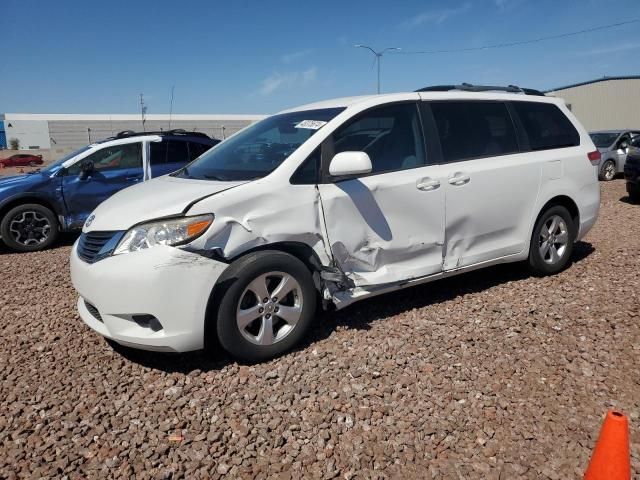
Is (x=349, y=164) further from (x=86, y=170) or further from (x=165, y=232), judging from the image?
(x=86, y=170)

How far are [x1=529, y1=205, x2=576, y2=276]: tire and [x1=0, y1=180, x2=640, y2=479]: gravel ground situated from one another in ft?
1.46

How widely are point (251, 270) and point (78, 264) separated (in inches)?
48.5

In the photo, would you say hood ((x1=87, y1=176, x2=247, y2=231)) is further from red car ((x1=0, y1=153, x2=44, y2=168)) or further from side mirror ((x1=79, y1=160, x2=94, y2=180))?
red car ((x1=0, y1=153, x2=44, y2=168))

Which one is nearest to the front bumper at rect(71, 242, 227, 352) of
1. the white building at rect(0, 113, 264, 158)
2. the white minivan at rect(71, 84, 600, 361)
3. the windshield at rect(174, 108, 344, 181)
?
the white minivan at rect(71, 84, 600, 361)

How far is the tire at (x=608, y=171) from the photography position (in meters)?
14.7

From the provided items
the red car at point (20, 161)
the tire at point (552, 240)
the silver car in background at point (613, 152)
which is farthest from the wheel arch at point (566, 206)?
the red car at point (20, 161)

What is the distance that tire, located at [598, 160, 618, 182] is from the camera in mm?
14656

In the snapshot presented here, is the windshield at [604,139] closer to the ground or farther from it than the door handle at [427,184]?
farther from it

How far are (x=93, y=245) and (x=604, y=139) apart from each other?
1625 centimetres

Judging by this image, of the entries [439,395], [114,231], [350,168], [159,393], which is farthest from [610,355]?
[114,231]

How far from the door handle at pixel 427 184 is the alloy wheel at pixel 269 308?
1263mm

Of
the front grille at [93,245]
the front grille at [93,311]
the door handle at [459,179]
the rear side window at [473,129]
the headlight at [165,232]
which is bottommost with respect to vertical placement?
the front grille at [93,311]

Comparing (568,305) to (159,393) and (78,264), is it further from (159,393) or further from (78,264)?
(78,264)

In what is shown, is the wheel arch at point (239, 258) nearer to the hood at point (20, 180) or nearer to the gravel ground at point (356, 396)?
the gravel ground at point (356, 396)
